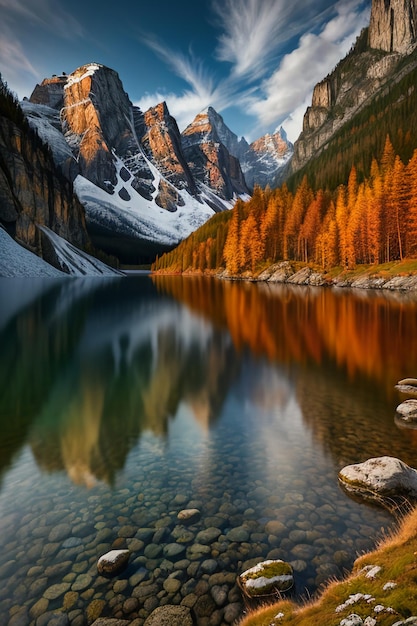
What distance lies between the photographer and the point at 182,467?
9.77 metres

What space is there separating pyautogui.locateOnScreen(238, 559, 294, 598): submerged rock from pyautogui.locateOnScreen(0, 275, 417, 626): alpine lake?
22 cm

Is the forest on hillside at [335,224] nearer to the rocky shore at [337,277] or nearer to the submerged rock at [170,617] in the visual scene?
the rocky shore at [337,277]

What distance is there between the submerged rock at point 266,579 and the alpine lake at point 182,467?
0.71ft

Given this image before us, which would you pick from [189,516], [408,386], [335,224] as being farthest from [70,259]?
[189,516]

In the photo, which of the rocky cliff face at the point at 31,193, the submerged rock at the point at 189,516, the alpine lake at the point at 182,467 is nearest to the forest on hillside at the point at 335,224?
the alpine lake at the point at 182,467

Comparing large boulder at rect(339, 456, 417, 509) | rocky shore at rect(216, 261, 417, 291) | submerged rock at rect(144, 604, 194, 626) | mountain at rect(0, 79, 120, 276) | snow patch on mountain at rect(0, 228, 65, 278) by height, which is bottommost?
submerged rock at rect(144, 604, 194, 626)

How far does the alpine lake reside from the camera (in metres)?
5.98

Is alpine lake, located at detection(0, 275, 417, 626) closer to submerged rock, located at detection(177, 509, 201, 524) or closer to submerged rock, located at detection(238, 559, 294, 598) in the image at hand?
submerged rock, located at detection(177, 509, 201, 524)

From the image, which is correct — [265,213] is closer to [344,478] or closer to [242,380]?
[242,380]

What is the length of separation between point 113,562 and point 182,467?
12.2ft

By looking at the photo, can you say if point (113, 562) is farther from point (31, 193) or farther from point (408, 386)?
point (31, 193)

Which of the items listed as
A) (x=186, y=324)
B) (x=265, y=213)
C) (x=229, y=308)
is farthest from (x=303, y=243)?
(x=186, y=324)

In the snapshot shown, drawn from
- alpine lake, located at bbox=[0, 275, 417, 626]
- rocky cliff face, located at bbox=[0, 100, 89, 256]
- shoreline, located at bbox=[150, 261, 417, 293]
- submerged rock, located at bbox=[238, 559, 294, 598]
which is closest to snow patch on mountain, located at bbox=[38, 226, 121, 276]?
→ rocky cliff face, located at bbox=[0, 100, 89, 256]

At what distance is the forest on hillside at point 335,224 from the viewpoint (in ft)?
231
